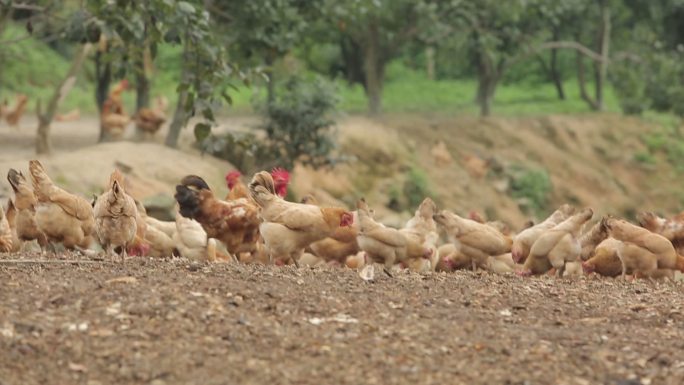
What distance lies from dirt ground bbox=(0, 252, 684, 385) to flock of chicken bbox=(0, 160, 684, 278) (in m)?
1.37

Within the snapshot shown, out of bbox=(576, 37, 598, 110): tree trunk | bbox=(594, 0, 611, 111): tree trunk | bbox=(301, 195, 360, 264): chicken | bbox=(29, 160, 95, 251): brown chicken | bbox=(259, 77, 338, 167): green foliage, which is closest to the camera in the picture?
bbox=(29, 160, 95, 251): brown chicken

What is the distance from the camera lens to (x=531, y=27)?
3194 cm

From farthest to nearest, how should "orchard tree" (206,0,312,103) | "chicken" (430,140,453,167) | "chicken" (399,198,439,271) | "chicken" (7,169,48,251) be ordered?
"chicken" (430,140,453,167) → "orchard tree" (206,0,312,103) → "chicken" (399,198,439,271) → "chicken" (7,169,48,251)

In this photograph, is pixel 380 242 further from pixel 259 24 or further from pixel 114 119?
pixel 114 119

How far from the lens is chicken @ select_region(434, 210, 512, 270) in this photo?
11.1 meters

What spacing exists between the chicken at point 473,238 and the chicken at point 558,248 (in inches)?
15.3

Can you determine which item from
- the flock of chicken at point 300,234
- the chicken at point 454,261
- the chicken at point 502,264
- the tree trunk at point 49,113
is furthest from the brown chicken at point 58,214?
the tree trunk at point 49,113

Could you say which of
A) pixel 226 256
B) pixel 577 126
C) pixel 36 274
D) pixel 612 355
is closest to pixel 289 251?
pixel 226 256

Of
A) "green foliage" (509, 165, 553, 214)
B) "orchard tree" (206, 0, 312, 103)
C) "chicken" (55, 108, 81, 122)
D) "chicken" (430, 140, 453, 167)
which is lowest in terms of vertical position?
"green foliage" (509, 165, 553, 214)

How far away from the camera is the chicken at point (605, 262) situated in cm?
1095

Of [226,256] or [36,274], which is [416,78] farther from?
[36,274]

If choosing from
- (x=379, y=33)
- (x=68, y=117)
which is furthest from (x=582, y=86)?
(x=68, y=117)

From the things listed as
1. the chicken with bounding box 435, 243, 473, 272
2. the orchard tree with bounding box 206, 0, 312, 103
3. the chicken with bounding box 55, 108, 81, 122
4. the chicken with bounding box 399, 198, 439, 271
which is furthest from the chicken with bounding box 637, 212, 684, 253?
Result: the chicken with bounding box 55, 108, 81, 122

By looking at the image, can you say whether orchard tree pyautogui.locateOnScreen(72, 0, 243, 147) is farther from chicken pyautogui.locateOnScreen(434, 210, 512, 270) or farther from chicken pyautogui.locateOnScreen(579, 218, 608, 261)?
chicken pyautogui.locateOnScreen(579, 218, 608, 261)
